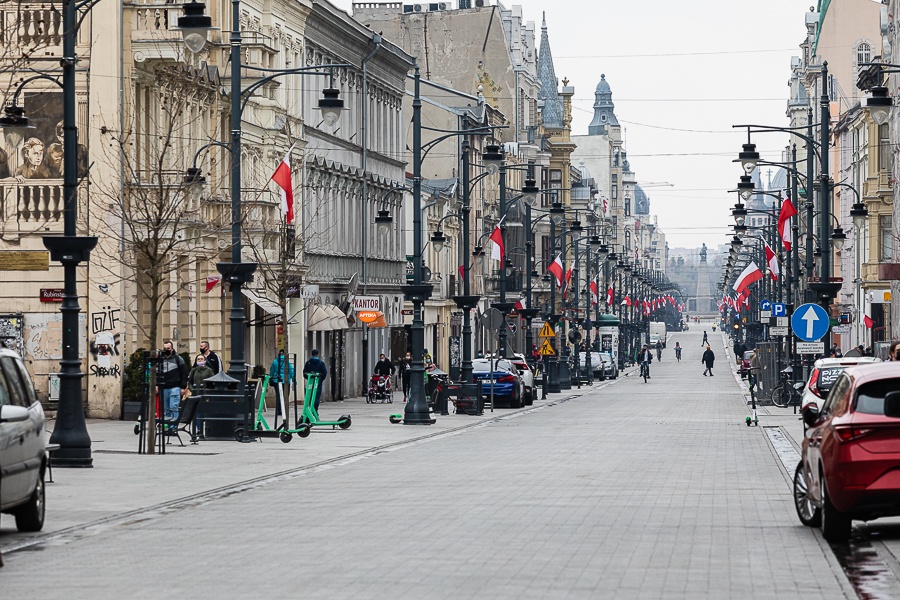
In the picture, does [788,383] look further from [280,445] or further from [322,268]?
[280,445]

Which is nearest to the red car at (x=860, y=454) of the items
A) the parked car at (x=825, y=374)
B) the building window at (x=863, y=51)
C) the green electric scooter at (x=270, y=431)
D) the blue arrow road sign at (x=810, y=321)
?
the parked car at (x=825, y=374)

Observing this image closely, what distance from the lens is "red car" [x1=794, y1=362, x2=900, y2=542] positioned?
592 inches

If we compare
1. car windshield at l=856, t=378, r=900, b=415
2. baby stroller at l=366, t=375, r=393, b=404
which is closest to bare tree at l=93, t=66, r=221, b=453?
baby stroller at l=366, t=375, r=393, b=404

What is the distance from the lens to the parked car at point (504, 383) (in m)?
54.8

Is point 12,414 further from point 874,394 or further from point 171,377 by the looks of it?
point 171,377

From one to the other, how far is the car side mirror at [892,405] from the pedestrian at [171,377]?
1753 cm

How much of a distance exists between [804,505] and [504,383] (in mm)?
37761

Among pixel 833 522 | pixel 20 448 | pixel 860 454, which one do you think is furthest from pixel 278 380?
pixel 860 454

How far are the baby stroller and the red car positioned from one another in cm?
4105

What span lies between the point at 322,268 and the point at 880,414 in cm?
4392

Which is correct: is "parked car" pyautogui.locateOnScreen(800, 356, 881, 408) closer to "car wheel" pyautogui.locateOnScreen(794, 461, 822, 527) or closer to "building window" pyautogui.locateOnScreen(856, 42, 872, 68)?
"car wheel" pyautogui.locateOnScreen(794, 461, 822, 527)

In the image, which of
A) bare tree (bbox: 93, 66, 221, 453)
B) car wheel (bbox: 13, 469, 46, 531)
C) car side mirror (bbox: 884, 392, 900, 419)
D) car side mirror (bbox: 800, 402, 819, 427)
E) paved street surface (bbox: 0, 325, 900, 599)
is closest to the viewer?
paved street surface (bbox: 0, 325, 900, 599)

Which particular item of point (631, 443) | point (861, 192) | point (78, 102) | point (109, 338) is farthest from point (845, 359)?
point (861, 192)

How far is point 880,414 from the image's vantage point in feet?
50.3
